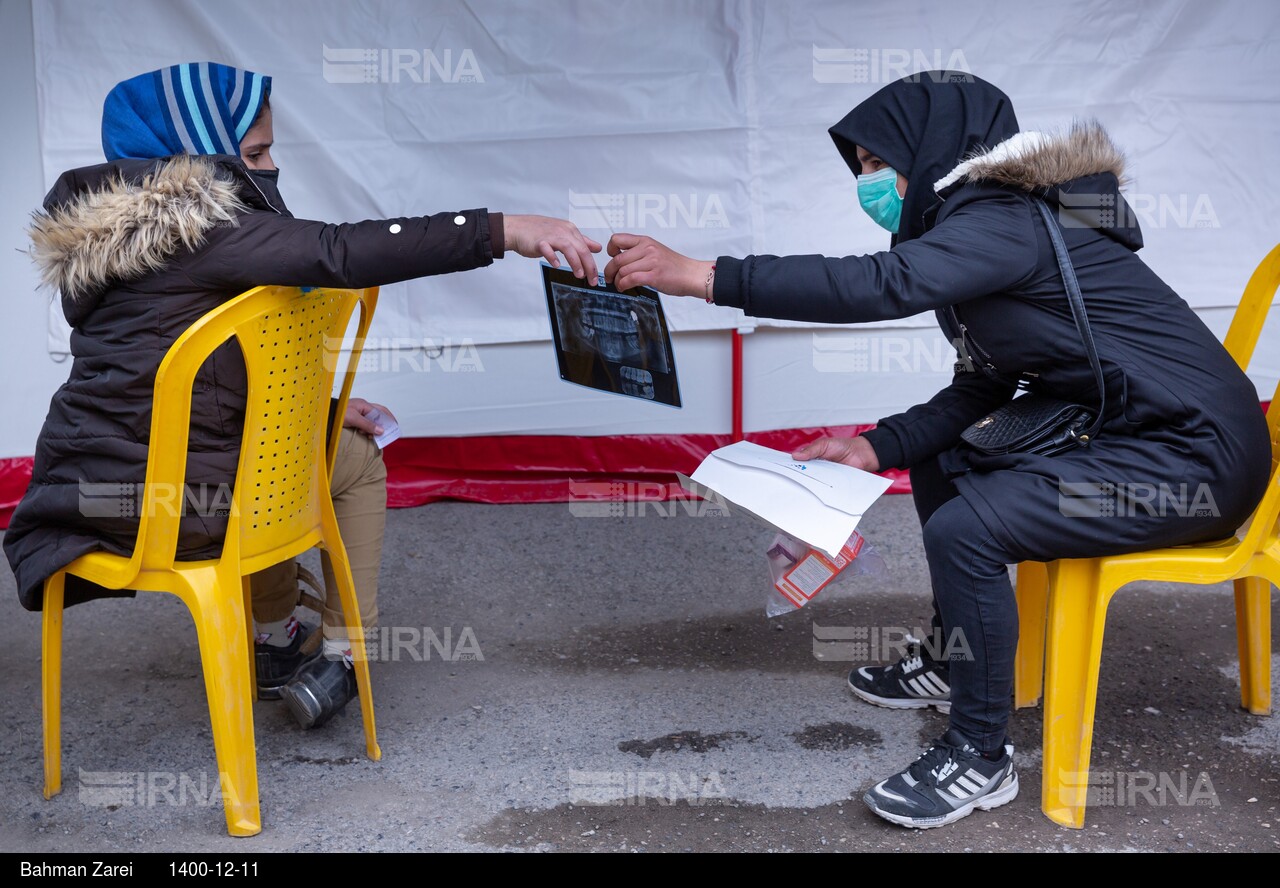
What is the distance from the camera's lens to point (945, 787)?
2.46 meters

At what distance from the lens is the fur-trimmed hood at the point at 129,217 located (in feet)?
7.52

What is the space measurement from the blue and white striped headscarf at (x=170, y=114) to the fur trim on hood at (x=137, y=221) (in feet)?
0.43

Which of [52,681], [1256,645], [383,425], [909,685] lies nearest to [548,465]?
[383,425]

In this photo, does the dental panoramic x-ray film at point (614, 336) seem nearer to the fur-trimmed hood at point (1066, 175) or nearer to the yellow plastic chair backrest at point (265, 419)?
the yellow plastic chair backrest at point (265, 419)

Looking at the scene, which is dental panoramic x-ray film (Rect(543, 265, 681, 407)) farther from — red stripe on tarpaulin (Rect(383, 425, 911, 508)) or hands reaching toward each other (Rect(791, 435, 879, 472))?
red stripe on tarpaulin (Rect(383, 425, 911, 508))

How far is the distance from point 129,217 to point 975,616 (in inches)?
69.3

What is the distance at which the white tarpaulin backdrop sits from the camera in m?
4.06

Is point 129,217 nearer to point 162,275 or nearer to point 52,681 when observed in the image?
point 162,275

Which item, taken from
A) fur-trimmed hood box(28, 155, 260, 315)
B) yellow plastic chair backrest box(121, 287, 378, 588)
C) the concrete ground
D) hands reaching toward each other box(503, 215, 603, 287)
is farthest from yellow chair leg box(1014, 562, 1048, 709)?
fur-trimmed hood box(28, 155, 260, 315)

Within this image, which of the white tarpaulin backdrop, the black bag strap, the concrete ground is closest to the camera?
the black bag strap

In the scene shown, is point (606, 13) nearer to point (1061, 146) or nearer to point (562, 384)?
point (562, 384)

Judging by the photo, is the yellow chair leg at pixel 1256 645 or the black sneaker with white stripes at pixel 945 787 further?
the yellow chair leg at pixel 1256 645

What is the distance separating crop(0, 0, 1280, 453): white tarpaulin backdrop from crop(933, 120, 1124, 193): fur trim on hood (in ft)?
6.10

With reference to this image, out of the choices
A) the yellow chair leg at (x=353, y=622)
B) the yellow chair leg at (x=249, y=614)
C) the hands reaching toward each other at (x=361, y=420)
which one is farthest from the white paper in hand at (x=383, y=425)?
the yellow chair leg at (x=249, y=614)
